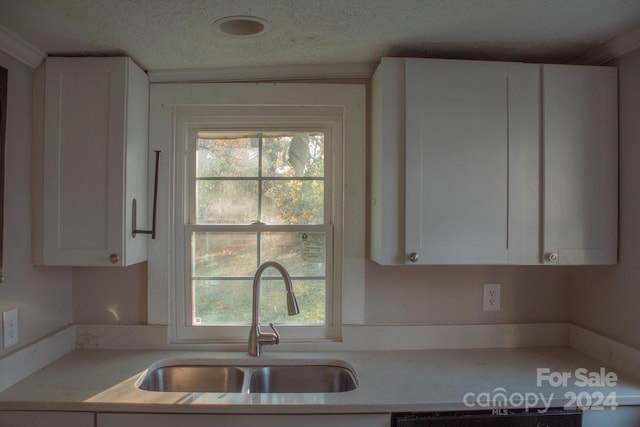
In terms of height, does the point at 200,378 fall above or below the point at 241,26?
below

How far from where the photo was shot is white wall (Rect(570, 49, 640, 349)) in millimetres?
1547

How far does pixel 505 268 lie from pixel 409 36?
1120mm

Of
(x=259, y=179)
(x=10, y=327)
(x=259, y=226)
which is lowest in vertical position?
(x=10, y=327)

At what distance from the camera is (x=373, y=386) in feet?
4.76

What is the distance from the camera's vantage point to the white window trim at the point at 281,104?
5.99 ft

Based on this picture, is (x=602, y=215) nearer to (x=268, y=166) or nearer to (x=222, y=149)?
(x=268, y=166)

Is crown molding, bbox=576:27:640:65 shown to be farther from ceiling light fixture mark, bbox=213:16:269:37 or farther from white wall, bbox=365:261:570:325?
ceiling light fixture mark, bbox=213:16:269:37

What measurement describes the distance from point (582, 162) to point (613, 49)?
1.50ft

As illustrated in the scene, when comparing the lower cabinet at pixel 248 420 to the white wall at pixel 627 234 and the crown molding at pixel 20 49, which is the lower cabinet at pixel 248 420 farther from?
the crown molding at pixel 20 49

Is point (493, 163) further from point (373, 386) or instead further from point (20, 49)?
point (20, 49)

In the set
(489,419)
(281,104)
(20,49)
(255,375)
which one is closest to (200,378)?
(255,375)

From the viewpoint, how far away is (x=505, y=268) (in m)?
1.89

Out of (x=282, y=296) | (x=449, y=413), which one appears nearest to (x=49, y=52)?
(x=282, y=296)

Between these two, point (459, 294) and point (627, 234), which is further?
point (459, 294)
